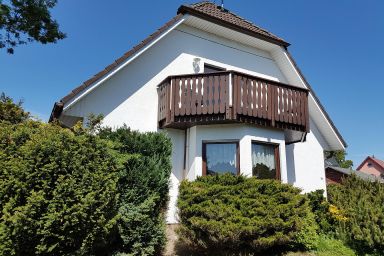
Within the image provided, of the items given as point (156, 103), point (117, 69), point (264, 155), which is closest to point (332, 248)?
point (264, 155)

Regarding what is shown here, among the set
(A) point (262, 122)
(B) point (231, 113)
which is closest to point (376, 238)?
(A) point (262, 122)

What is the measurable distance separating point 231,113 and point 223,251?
13.9ft

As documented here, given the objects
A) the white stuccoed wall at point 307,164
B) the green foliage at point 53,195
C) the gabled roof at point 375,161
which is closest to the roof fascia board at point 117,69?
the green foliage at point 53,195

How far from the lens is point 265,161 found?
36.9ft

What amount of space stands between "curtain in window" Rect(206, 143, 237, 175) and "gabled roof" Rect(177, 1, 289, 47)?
497cm

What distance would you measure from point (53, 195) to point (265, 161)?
7281 millimetres

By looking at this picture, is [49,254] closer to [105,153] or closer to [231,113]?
[105,153]

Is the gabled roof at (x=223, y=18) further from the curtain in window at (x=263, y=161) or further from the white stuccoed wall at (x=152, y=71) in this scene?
the curtain in window at (x=263, y=161)

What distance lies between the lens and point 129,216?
7836mm

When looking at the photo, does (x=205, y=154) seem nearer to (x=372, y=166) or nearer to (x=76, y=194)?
(x=76, y=194)

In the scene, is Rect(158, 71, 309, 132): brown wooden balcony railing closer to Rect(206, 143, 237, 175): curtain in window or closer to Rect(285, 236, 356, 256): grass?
Rect(206, 143, 237, 175): curtain in window

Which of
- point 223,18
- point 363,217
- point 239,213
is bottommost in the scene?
point 363,217

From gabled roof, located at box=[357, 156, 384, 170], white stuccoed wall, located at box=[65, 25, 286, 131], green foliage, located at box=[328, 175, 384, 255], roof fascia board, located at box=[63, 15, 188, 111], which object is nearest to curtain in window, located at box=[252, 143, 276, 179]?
green foliage, located at box=[328, 175, 384, 255]

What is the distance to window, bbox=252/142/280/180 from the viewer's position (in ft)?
36.0
